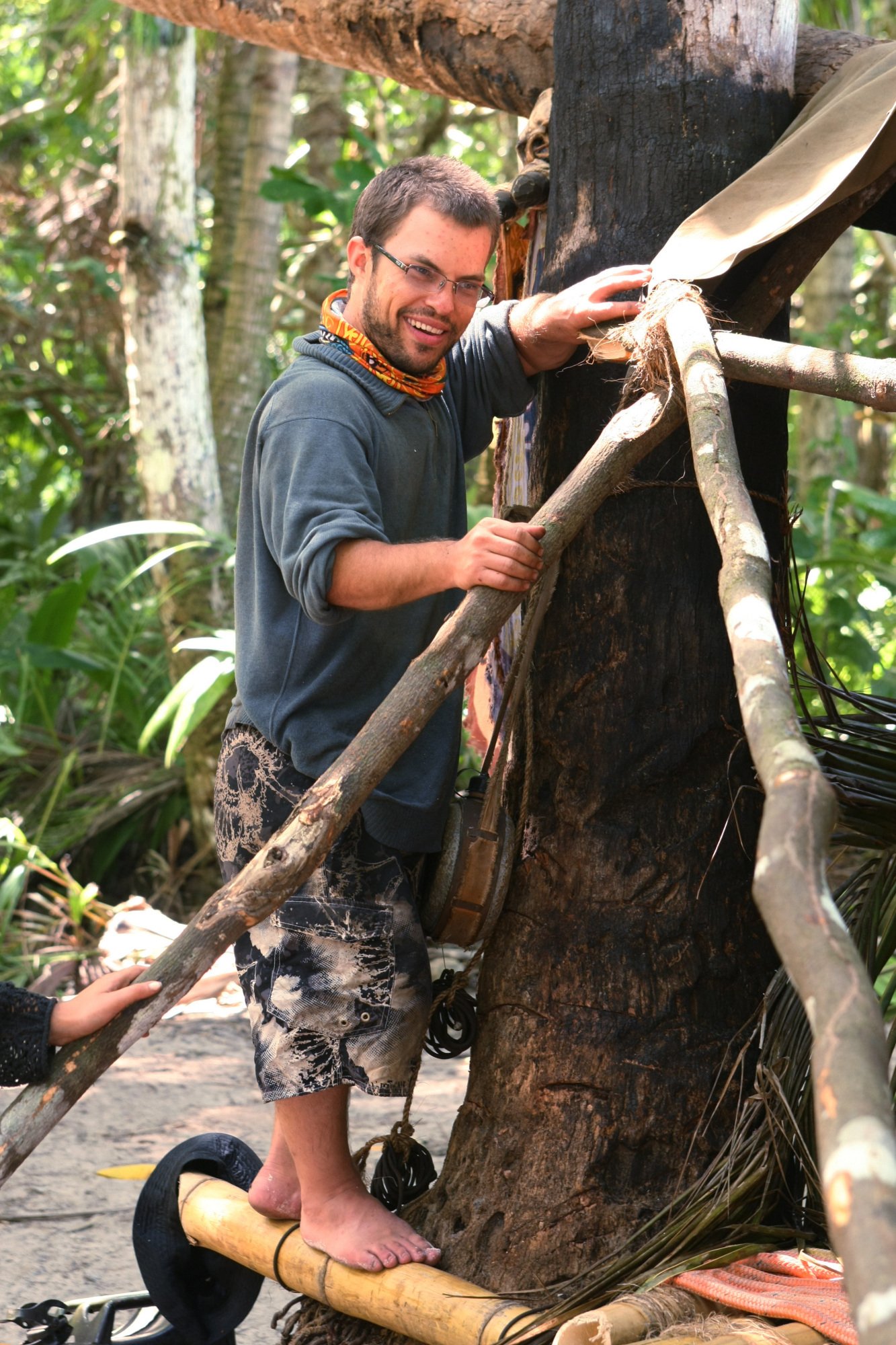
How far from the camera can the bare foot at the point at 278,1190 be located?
2.16 meters

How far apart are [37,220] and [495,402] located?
279 inches

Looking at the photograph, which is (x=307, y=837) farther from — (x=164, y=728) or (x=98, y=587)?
(x=98, y=587)

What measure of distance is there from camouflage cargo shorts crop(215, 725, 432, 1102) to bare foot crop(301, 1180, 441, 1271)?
0.18 meters

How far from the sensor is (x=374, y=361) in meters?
2.05

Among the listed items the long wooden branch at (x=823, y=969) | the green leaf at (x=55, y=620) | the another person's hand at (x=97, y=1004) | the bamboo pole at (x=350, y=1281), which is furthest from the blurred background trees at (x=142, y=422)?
the long wooden branch at (x=823, y=969)

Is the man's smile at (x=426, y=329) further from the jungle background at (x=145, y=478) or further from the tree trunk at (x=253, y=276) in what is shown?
the tree trunk at (x=253, y=276)

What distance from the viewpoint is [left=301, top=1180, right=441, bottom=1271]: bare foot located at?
1956mm

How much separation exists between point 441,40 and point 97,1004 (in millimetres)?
1802

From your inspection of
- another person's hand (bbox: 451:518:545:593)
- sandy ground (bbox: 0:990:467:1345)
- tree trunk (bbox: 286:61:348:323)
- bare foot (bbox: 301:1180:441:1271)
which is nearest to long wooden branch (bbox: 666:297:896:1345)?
another person's hand (bbox: 451:518:545:593)

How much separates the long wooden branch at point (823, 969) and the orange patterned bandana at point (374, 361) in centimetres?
92

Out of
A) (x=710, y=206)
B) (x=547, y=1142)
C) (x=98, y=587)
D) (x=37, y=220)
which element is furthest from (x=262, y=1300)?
(x=37, y=220)

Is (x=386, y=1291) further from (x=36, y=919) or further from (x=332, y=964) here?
(x=36, y=919)

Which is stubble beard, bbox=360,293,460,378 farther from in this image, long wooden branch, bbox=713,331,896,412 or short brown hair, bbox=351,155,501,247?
long wooden branch, bbox=713,331,896,412

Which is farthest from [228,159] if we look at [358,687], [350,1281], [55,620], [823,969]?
[823,969]
